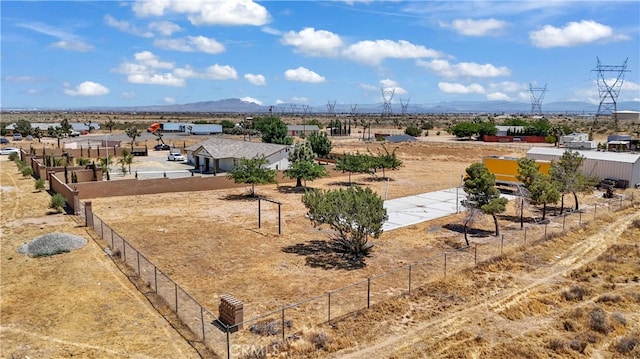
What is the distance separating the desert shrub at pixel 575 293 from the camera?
20.6 m

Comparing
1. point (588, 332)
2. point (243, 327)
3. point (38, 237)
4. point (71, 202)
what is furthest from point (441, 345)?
point (71, 202)

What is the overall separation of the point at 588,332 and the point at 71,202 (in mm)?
34696

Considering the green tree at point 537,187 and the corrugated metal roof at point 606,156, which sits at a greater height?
the corrugated metal roof at point 606,156

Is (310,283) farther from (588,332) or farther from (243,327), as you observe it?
(588,332)

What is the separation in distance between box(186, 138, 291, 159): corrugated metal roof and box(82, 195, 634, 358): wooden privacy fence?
27289 millimetres

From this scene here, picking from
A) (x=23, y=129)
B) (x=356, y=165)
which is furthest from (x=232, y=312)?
(x=23, y=129)

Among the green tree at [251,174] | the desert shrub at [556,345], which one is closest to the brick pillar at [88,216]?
the green tree at [251,174]

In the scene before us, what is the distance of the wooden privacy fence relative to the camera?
1664 cm

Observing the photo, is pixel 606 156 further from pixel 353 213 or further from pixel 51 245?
pixel 51 245

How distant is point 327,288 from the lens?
2148 centimetres

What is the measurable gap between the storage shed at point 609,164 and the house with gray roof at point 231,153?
27202 mm

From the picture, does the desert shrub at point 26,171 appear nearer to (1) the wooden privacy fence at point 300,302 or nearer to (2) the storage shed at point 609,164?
(1) the wooden privacy fence at point 300,302

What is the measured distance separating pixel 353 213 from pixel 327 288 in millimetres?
4553

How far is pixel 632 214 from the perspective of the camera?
3688cm
